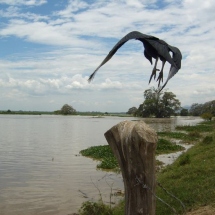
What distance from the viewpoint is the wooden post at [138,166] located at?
4.14 m

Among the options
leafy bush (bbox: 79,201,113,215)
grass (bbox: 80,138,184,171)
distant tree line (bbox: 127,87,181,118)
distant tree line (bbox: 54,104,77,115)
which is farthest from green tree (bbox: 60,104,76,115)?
leafy bush (bbox: 79,201,113,215)

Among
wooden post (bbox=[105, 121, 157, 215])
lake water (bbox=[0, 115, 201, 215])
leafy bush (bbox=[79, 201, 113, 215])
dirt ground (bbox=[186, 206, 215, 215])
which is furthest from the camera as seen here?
lake water (bbox=[0, 115, 201, 215])

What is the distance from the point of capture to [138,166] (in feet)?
13.7

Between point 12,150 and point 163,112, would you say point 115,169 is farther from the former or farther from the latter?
point 163,112

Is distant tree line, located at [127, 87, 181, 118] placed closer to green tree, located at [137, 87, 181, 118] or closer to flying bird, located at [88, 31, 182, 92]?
green tree, located at [137, 87, 181, 118]

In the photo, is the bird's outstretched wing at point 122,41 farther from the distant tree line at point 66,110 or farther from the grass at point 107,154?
the distant tree line at point 66,110

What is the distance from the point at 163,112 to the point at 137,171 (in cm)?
9185

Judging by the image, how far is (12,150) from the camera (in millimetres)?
22969

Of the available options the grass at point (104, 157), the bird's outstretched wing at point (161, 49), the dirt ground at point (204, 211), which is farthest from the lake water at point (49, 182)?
the bird's outstretched wing at point (161, 49)

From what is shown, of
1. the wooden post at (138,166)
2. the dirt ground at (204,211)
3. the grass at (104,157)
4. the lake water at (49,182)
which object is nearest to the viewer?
the wooden post at (138,166)

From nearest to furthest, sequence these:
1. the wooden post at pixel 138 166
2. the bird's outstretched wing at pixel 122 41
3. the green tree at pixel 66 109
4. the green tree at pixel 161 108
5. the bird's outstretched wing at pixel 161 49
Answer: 1. the wooden post at pixel 138 166
2. the bird's outstretched wing at pixel 122 41
3. the bird's outstretched wing at pixel 161 49
4. the green tree at pixel 161 108
5. the green tree at pixel 66 109

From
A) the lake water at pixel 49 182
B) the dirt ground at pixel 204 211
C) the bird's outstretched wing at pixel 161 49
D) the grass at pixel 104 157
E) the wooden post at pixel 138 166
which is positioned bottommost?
the lake water at pixel 49 182

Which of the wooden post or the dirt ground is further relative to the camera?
the dirt ground

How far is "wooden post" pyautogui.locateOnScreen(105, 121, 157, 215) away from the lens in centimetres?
414
